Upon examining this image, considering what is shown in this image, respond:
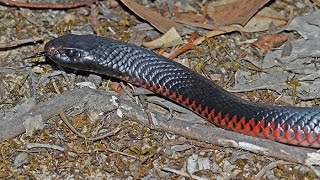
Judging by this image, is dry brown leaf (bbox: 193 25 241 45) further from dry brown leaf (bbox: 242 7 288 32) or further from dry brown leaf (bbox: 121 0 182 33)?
dry brown leaf (bbox: 121 0 182 33)

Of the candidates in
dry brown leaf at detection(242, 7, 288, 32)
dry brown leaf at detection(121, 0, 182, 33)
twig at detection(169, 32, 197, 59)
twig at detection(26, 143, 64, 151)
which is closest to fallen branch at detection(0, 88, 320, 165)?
twig at detection(26, 143, 64, 151)

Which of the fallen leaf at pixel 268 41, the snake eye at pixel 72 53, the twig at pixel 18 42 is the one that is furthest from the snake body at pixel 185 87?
the fallen leaf at pixel 268 41

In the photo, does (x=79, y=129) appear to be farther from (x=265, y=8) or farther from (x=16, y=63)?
(x=265, y=8)

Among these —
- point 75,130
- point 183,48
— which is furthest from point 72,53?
point 183,48

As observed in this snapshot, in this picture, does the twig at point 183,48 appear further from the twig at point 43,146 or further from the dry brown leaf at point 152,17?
the twig at point 43,146

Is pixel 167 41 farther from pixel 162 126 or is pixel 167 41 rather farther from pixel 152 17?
pixel 162 126

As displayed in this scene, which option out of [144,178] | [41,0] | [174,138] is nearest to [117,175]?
[144,178]

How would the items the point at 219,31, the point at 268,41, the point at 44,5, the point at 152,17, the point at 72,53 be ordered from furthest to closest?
the point at 44,5
the point at 152,17
the point at 219,31
the point at 268,41
the point at 72,53
